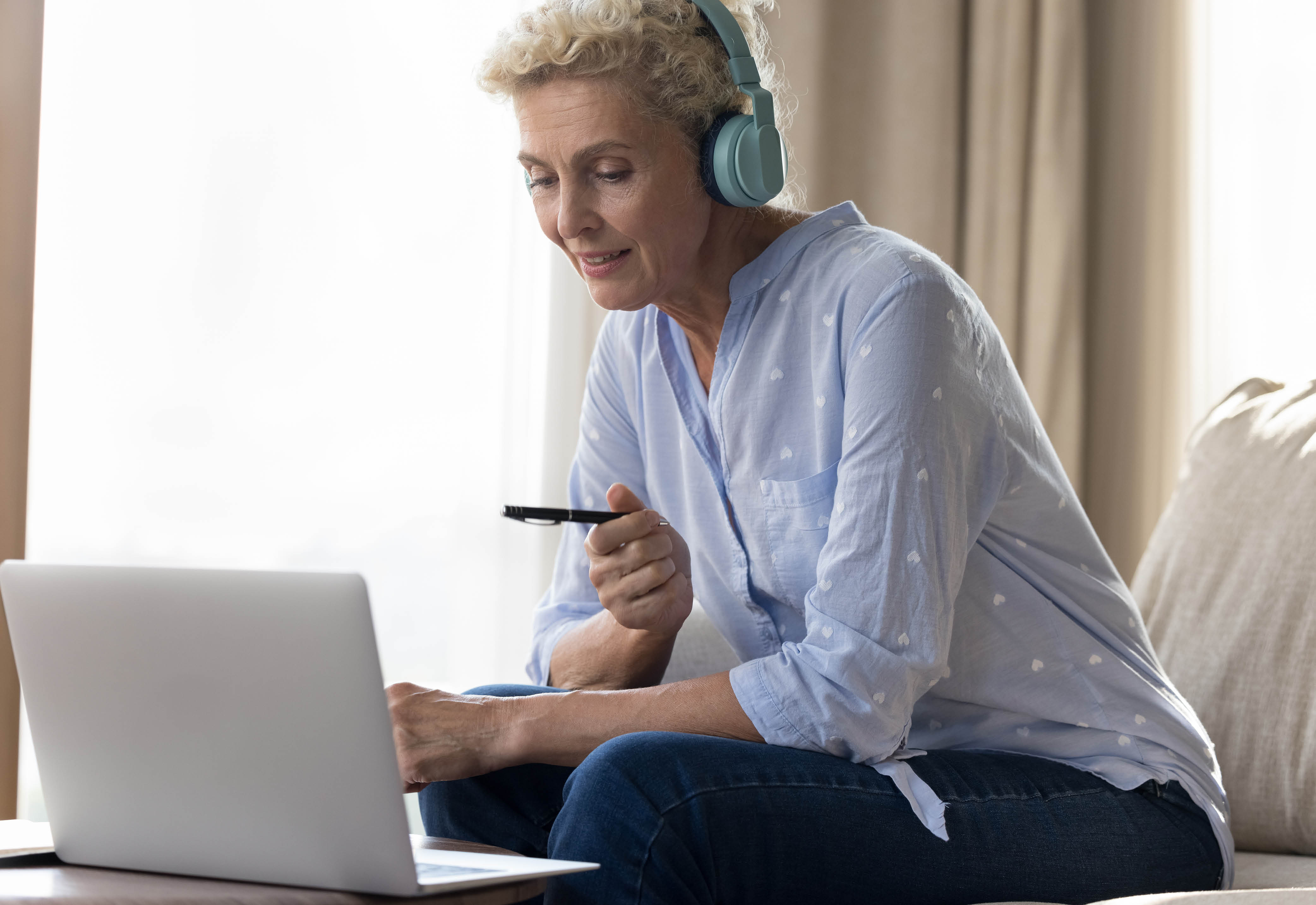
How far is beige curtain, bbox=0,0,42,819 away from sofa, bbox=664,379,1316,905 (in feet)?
3.29

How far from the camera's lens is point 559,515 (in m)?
1.00

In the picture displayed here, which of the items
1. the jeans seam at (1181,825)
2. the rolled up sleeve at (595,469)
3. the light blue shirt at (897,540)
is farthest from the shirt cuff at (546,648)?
the jeans seam at (1181,825)

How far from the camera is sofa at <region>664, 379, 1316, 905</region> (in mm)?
1232

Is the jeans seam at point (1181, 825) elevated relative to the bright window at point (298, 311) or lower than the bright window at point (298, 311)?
lower

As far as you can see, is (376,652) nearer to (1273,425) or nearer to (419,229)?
(1273,425)

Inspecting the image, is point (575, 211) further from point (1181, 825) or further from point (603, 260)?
point (1181, 825)

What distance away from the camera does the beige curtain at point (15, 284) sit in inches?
67.4

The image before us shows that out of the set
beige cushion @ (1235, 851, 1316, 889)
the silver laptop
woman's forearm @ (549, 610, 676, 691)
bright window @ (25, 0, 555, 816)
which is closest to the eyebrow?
woman's forearm @ (549, 610, 676, 691)

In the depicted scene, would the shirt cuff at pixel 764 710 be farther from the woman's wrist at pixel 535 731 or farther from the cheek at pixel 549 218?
the cheek at pixel 549 218

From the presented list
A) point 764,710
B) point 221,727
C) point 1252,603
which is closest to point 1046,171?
point 1252,603

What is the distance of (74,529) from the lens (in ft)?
6.23

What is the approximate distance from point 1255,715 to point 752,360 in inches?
25.9

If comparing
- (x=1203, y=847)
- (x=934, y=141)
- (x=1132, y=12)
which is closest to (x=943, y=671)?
(x=1203, y=847)

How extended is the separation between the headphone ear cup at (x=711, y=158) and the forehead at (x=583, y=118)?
0.18ft
